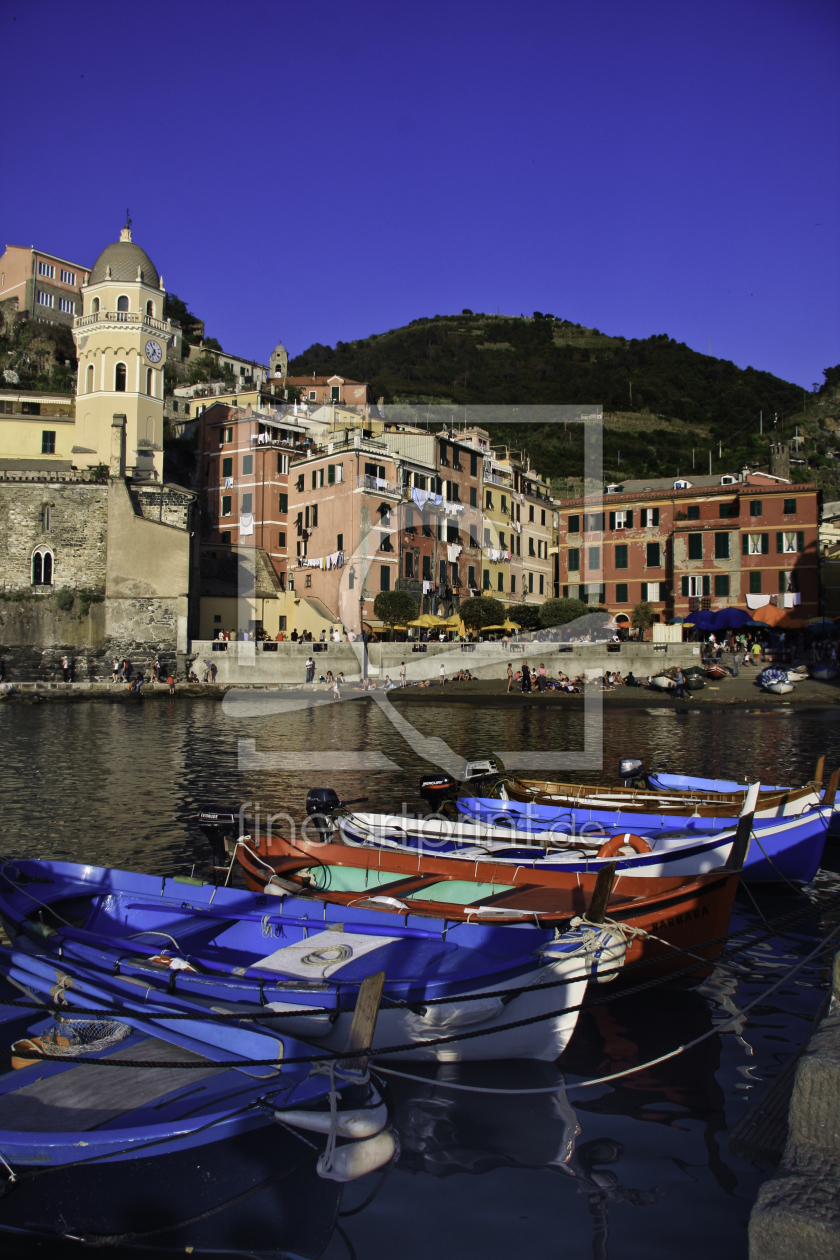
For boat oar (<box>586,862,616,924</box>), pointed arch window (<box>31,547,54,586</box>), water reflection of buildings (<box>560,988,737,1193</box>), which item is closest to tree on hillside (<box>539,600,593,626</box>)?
pointed arch window (<box>31,547,54,586</box>)

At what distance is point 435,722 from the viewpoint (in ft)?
105

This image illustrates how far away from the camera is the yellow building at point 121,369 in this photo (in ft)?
168

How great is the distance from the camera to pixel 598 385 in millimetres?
122188

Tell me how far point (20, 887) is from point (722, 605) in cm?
4822

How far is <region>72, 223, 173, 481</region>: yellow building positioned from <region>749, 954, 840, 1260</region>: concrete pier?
168 ft

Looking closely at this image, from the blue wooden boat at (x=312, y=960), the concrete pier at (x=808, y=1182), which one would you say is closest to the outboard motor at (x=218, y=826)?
the blue wooden boat at (x=312, y=960)

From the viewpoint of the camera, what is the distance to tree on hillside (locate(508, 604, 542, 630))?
5228cm

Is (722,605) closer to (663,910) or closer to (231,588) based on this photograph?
(231,588)

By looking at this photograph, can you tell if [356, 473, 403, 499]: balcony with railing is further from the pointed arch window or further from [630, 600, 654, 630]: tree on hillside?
the pointed arch window

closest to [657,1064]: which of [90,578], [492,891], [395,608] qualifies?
[492,891]

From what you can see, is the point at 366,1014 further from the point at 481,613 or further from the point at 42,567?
the point at 42,567

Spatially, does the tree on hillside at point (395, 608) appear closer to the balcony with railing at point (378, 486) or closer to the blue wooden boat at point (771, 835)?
the balcony with railing at point (378, 486)

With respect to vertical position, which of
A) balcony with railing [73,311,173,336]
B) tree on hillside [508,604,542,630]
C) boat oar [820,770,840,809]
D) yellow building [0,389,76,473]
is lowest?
boat oar [820,770,840,809]

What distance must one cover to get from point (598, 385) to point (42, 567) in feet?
307
